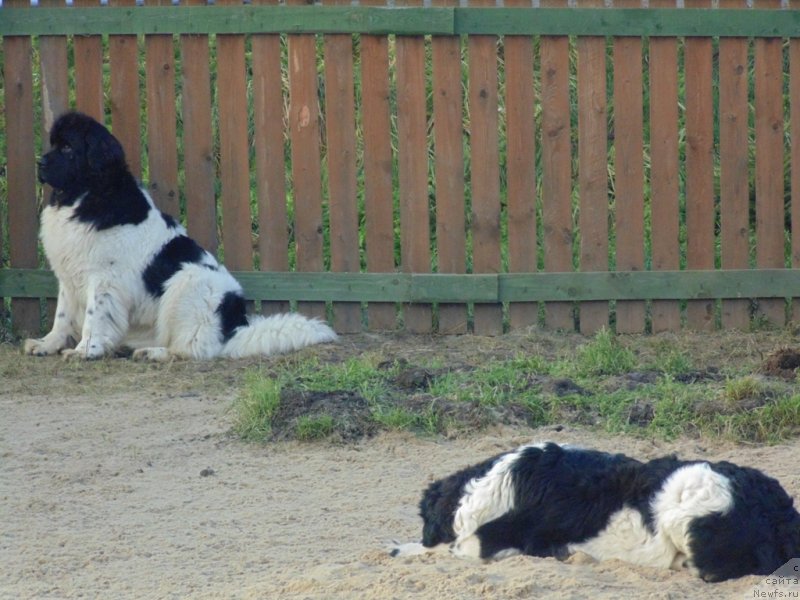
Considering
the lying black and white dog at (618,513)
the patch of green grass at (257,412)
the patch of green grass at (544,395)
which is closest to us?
the lying black and white dog at (618,513)

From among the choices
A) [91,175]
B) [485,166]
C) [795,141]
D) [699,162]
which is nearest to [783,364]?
[699,162]

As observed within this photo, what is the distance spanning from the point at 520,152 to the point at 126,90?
113 inches

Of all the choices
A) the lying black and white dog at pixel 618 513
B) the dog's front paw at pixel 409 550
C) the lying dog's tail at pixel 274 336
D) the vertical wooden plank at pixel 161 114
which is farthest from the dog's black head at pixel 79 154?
the lying black and white dog at pixel 618 513

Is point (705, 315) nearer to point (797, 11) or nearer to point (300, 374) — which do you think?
point (797, 11)

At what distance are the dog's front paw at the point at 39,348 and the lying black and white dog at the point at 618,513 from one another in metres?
4.87

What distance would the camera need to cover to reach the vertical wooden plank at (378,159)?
8359 millimetres

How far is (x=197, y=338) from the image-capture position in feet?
26.4

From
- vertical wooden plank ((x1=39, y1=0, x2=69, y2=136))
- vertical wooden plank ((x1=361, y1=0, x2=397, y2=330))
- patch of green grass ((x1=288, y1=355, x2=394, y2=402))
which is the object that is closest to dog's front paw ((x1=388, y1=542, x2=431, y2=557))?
patch of green grass ((x1=288, y1=355, x2=394, y2=402))

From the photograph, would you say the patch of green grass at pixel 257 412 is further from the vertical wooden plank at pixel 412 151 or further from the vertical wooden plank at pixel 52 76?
the vertical wooden plank at pixel 52 76

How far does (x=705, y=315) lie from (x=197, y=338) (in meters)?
3.59

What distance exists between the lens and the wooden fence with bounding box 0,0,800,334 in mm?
8344

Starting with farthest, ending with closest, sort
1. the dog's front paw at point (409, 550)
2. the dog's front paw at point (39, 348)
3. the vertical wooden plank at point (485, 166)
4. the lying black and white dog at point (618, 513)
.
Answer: the vertical wooden plank at point (485, 166) < the dog's front paw at point (39, 348) < the dog's front paw at point (409, 550) < the lying black and white dog at point (618, 513)

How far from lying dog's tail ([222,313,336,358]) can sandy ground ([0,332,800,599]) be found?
45.0 inches

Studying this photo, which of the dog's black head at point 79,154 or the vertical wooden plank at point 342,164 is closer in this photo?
the dog's black head at point 79,154
